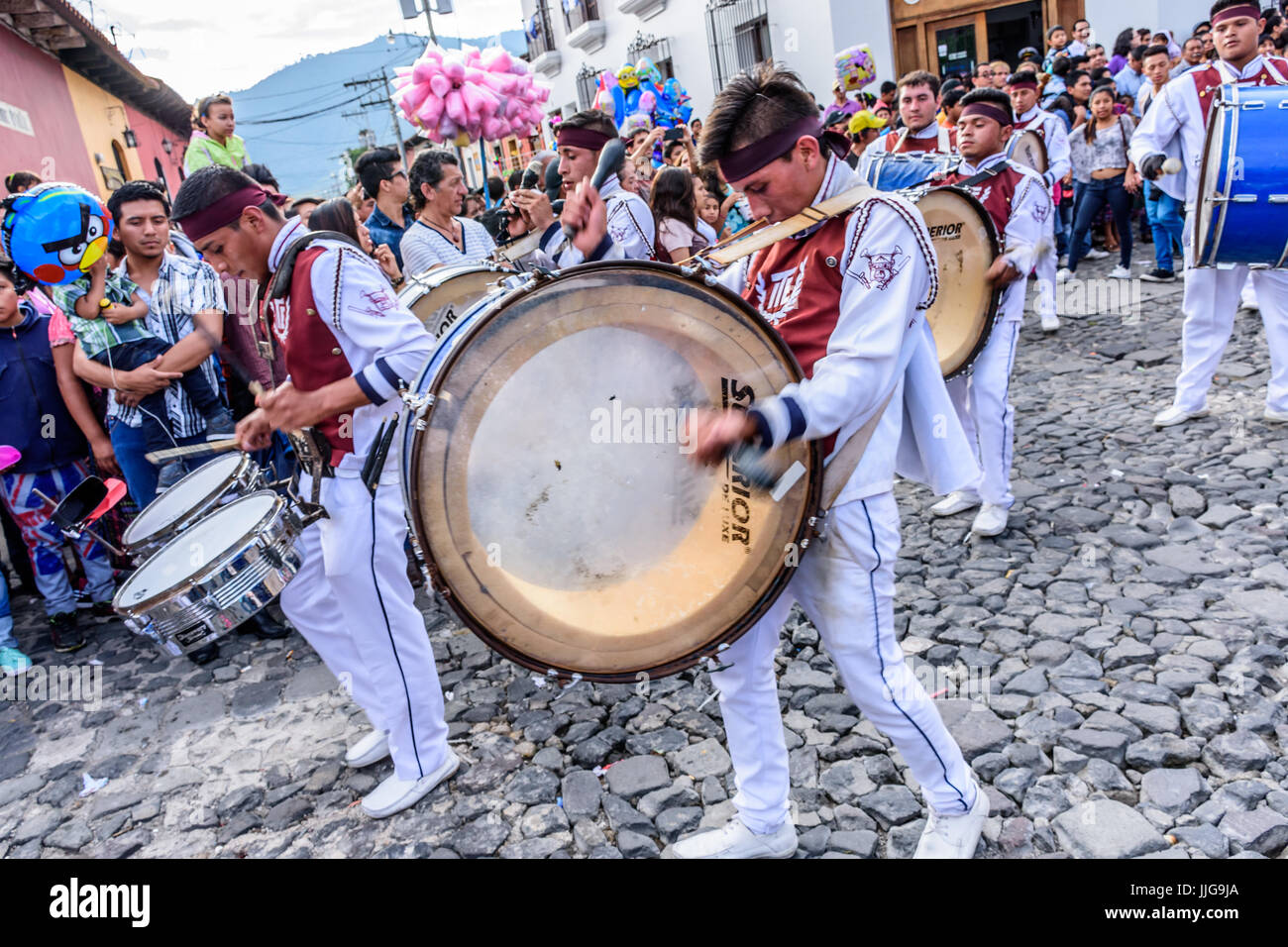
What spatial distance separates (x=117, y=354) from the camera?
4809 mm

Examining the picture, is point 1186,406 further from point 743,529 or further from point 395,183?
point 395,183

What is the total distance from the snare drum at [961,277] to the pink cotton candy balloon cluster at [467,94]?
10.2 ft

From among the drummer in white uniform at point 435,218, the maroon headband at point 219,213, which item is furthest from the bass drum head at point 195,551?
the drummer in white uniform at point 435,218

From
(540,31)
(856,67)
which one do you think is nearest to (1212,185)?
(856,67)

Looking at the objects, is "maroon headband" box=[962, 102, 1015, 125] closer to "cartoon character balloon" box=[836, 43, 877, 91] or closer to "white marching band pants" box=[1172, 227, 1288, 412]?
"white marching band pants" box=[1172, 227, 1288, 412]

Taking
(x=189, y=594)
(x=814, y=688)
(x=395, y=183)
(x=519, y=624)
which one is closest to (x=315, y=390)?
(x=189, y=594)

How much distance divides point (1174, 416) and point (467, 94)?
15.9 ft

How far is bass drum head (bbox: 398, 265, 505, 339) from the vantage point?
400cm

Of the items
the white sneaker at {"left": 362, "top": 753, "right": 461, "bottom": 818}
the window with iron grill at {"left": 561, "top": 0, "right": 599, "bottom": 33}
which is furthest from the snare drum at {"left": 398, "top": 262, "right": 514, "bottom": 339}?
the window with iron grill at {"left": 561, "top": 0, "right": 599, "bottom": 33}

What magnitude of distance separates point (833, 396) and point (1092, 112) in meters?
9.47

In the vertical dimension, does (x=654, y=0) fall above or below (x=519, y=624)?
above

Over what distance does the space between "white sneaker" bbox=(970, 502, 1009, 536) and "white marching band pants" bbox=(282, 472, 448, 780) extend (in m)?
2.78

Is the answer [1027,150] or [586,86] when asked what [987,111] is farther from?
[586,86]

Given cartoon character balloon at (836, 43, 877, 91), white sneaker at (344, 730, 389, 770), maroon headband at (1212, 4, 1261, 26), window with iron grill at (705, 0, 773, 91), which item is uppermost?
window with iron grill at (705, 0, 773, 91)
